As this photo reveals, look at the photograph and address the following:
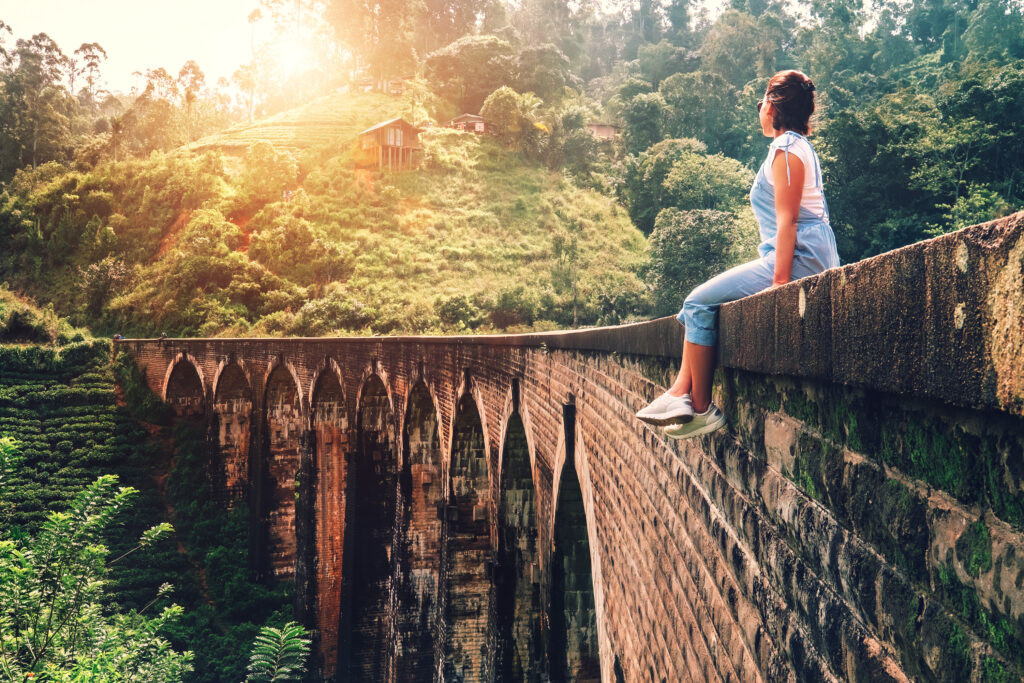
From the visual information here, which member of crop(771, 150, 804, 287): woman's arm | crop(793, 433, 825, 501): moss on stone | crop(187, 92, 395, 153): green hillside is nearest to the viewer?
crop(793, 433, 825, 501): moss on stone

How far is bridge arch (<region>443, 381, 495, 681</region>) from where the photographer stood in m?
12.3

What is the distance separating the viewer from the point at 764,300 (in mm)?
2109

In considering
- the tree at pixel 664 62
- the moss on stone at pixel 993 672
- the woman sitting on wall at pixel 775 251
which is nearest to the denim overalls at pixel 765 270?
the woman sitting on wall at pixel 775 251

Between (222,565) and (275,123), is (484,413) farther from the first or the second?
(275,123)

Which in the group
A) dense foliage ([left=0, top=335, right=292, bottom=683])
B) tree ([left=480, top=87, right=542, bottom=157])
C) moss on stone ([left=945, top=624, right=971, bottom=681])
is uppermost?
tree ([left=480, top=87, right=542, bottom=157])

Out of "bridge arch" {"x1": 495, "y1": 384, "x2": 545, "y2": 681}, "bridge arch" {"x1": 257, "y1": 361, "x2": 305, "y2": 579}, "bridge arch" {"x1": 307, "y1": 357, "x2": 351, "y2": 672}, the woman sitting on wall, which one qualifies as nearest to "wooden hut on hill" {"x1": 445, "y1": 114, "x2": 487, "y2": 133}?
"bridge arch" {"x1": 257, "y1": 361, "x2": 305, "y2": 579}

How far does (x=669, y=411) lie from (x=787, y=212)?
76cm

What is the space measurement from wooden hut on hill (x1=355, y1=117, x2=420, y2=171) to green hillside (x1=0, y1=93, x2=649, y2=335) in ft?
2.73

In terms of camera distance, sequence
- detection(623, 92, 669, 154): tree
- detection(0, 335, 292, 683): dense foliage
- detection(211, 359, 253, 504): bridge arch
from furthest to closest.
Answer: detection(623, 92, 669, 154): tree → detection(211, 359, 253, 504): bridge arch → detection(0, 335, 292, 683): dense foliage

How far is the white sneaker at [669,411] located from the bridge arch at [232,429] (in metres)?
21.6

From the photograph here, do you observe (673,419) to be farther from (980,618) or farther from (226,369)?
(226,369)

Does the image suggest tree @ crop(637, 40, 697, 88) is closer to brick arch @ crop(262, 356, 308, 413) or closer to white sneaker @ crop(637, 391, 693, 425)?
brick arch @ crop(262, 356, 308, 413)

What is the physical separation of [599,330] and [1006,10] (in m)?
50.8

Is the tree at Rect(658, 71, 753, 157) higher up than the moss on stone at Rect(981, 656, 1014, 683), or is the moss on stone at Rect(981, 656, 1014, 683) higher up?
the tree at Rect(658, 71, 753, 157)
